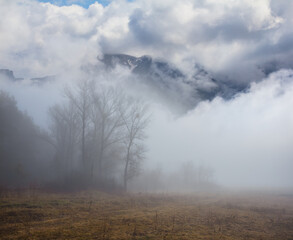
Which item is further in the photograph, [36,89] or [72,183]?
[36,89]

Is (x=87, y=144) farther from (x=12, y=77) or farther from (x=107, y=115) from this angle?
(x=12, y=77)

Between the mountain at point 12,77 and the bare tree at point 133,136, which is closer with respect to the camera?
the bare tree at point 133,136

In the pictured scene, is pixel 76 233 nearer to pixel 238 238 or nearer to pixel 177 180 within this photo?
pixel 238 238

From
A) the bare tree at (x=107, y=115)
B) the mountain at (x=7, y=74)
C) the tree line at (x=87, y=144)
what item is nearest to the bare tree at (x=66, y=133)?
the tree line at (x=87, y=144)

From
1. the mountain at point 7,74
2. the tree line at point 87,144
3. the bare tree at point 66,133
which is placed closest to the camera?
the tree line at point 87,144

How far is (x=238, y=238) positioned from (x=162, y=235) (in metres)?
3.62

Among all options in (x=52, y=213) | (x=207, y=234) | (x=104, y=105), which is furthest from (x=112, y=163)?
(x=207, y=234)

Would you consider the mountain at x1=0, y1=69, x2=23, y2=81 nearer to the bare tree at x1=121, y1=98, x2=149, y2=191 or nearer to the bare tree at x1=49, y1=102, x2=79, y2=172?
the bare tree at x1=49, y1=102, x2=79, y2=172

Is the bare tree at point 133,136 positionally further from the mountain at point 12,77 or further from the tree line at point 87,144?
the mountain at point 12,77

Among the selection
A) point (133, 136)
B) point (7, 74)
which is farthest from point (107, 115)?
point (7, 74)

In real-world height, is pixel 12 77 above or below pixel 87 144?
above

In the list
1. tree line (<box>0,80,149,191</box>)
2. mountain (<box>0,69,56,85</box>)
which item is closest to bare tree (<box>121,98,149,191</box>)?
tree line (<box>0,80,149,191</box>)

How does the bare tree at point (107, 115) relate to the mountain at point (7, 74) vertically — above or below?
below

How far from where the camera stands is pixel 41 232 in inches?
328
